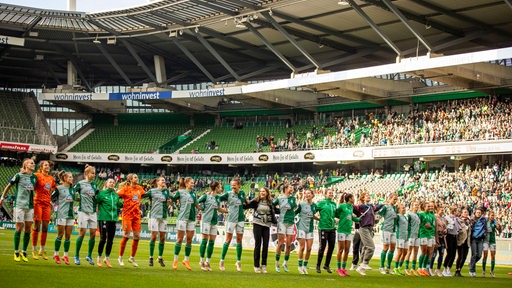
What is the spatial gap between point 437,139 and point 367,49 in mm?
10455

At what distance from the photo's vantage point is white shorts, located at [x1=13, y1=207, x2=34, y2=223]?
641 inches

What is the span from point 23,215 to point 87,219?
1.40m

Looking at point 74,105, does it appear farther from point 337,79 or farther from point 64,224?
point 64,224

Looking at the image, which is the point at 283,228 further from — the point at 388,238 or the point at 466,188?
the point at 466,188

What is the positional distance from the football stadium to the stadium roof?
17cm

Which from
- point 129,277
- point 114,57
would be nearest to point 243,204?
point 129,277

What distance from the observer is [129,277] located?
1455cm

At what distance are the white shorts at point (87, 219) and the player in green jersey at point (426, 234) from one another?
31.1 ft

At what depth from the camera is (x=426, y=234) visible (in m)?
21.3

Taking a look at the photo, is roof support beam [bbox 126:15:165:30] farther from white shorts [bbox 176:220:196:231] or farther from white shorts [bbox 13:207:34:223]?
white shorts [bbox 13:207:34:223]

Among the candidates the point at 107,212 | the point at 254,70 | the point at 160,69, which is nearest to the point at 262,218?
the point at 107,212

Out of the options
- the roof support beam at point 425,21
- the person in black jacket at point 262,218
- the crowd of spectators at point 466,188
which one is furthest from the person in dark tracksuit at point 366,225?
the roof support beam at point 425,21

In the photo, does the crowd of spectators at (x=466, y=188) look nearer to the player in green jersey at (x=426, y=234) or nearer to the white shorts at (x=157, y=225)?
the player in green jersey at (x=426, y=234)

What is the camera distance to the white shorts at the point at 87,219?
1689 cm
